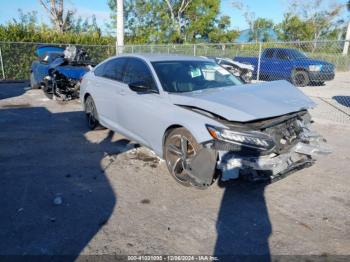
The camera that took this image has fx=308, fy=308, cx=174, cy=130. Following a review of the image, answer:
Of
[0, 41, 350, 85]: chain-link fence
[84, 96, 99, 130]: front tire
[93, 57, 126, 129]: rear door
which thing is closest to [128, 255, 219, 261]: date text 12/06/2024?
[93, 57, 126, 129]: rear door

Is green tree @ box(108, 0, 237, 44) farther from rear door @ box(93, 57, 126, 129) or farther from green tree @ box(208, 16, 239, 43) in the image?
rear door @ box(93, 57, 126, 129)

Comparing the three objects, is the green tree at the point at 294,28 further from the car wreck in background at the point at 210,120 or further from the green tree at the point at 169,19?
the car wreck in background at the point at 210,120

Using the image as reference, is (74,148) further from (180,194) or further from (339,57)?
(339,57)

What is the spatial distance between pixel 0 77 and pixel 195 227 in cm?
1616

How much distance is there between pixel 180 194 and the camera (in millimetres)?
3955

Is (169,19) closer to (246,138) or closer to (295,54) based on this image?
(295,54)

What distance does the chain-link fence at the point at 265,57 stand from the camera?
14.1 meters

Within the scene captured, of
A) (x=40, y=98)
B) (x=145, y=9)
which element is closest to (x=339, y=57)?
(x=40, y=98)

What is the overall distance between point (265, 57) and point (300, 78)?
6.34ft

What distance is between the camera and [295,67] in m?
14.0

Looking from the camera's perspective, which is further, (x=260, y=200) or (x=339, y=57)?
(x=339, y=57)

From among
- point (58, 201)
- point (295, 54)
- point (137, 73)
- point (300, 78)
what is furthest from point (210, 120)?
point (295, 54)

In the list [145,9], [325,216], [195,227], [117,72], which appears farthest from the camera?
[145,9]

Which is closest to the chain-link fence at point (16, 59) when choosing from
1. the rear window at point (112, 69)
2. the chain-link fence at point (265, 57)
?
the chain-link fence at point (265, 57)
